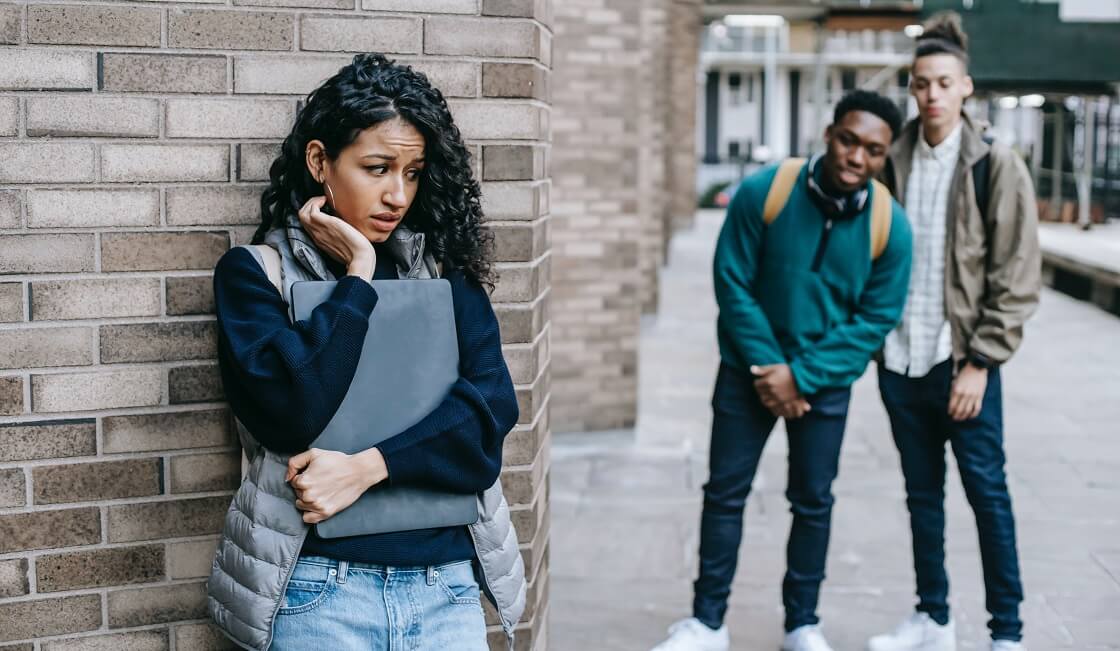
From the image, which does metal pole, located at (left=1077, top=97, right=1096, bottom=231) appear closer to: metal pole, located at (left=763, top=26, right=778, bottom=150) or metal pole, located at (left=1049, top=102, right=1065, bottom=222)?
metal pole, located at (left=1049, top=102, right=1065, bottom=222)

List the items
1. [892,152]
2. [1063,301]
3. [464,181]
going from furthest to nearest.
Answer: [1063,301], [892,152], [464,181]

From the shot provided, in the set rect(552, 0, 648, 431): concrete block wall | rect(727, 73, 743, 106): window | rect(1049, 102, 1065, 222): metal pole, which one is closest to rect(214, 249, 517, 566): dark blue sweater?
rect(552, 0, 648, 431): concrete block wall

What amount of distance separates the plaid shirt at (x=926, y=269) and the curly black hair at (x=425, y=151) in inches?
78.4

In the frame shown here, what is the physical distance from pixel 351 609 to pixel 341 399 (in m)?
0.39

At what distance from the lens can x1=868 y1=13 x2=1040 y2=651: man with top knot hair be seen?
164 inches

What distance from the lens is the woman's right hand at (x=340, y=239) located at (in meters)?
2.50

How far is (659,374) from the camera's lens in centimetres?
1070

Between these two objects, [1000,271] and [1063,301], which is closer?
[1000,271]

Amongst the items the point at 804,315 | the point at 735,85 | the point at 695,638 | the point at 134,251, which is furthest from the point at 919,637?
the point at 735,85

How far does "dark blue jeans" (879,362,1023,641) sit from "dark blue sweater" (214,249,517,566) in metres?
2.16

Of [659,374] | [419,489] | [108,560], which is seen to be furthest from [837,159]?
[659,374]

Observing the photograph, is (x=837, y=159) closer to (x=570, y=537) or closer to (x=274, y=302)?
(x=274, y=302)

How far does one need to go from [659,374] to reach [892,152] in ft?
21.1

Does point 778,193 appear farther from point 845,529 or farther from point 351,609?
point 845,529
